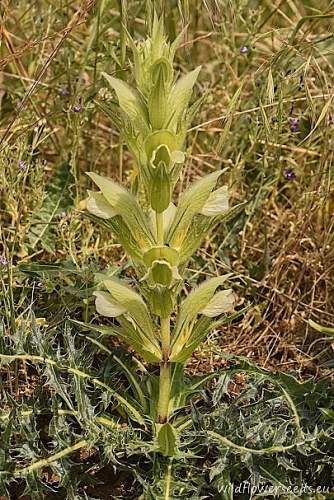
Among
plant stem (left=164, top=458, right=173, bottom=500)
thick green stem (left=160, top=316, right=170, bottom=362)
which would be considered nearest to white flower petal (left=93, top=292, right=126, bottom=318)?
thick green stem (left=160, top=316, right=170, bottom=362)

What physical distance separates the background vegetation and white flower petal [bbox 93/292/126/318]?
0.58 feet

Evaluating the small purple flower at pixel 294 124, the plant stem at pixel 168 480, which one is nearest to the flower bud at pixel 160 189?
the plant stem at pixel 168 480

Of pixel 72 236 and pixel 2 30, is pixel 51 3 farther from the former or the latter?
pixel 72 236

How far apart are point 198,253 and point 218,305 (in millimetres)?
721

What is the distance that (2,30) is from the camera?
2.28 metres

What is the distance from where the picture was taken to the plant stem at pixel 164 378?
1769mm

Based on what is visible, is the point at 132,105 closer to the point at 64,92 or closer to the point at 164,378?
the point at 164,378

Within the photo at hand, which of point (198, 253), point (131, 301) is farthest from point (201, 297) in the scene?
point (198, 253)

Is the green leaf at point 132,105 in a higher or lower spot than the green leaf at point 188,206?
higher

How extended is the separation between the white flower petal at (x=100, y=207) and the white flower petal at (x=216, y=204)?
0.64ft

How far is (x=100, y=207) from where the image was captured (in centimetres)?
167

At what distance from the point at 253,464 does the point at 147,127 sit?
735mm

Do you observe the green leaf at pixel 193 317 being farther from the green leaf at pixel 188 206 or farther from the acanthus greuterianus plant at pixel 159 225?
the green leaf at pixel 188 206

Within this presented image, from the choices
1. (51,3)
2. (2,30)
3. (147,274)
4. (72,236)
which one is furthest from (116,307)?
(51,3)
